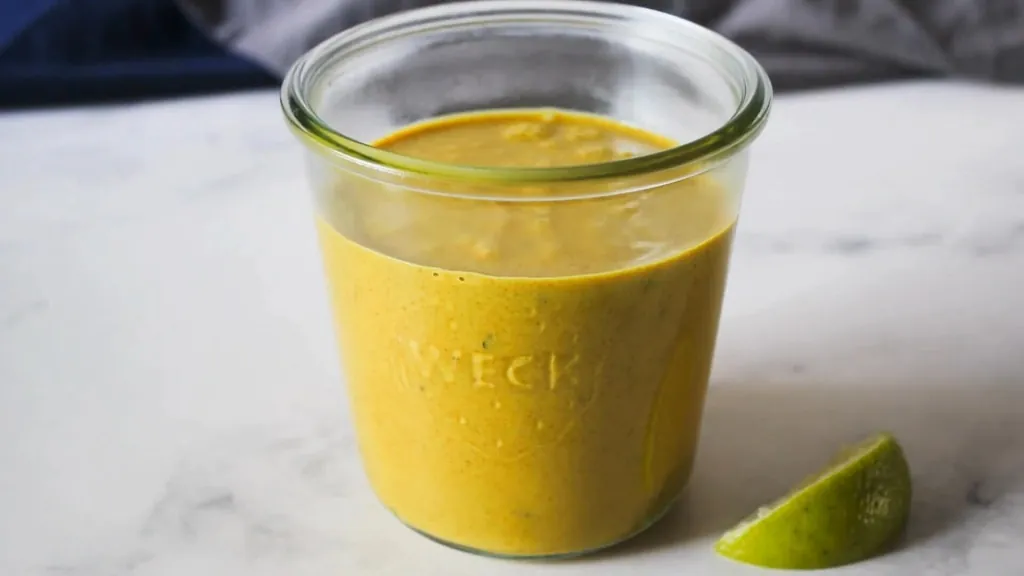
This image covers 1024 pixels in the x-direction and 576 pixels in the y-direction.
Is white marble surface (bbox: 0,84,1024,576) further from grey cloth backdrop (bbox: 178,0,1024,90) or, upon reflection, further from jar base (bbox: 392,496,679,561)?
grey cloth backdrop (bbox: 178,0,1024,90)

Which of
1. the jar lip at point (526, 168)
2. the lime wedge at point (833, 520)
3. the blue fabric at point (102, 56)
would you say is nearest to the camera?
the jar lip at point (526, 168)

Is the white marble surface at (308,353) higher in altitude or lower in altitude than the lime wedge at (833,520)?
lower

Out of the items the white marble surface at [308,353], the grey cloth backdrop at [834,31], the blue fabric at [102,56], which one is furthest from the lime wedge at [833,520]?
the blue fabric at [102,56]

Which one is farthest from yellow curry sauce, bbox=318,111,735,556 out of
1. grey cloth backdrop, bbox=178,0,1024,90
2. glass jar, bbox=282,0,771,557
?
grey cloth backdrop, bbox=178,0,1024,90

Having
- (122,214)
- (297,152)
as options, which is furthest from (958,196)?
(122,214)

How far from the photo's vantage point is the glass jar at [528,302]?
0.54 meters

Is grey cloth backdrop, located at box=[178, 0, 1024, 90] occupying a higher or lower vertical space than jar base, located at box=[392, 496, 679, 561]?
higher

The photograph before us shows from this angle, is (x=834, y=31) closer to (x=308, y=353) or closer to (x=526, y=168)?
(x=308, y=353)

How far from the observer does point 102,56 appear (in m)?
1.34

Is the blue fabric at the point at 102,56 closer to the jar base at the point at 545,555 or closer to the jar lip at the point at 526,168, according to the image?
the jar lip at the point at 526,168

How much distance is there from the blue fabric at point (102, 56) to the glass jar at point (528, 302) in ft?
2.33

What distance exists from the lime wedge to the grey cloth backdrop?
0.81 meters

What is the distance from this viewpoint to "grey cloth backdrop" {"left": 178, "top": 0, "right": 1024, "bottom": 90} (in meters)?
1.33

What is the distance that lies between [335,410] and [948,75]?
0.98 meters
